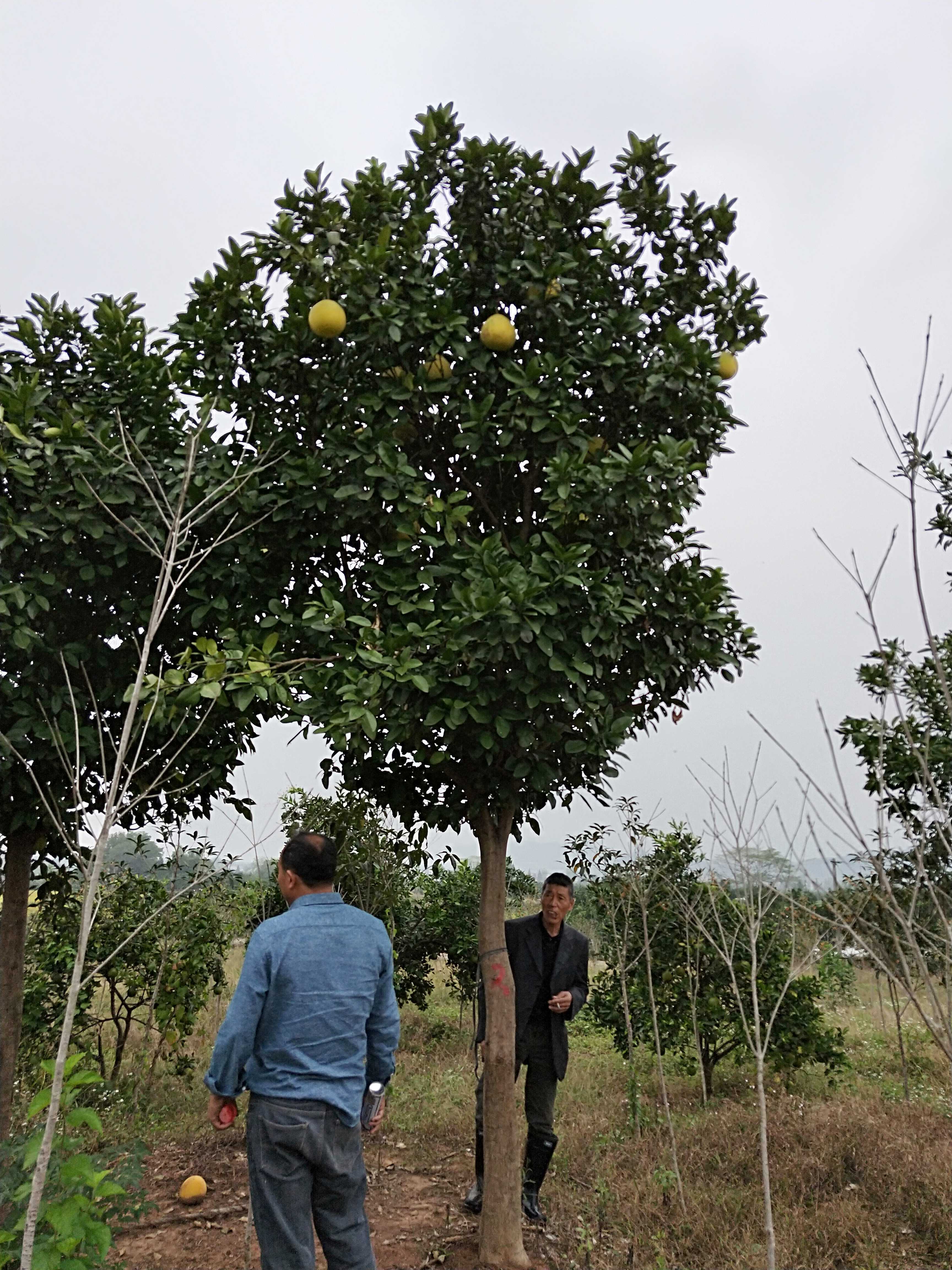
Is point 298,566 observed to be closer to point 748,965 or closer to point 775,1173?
point 775,1173

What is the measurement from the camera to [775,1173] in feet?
15.6

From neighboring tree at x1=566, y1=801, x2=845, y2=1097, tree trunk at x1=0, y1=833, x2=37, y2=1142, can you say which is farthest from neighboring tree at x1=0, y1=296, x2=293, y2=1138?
neighboring tree at x1=566, y1=801, x2=845, y2=1097

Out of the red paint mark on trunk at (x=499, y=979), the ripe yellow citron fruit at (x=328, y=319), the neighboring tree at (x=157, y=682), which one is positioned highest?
the ripe yellow citron fruit at (x=328, y=319)

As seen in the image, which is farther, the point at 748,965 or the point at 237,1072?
the point at 748,965

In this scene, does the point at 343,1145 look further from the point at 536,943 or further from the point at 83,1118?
the point at 536,943

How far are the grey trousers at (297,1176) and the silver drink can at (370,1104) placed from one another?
0.14 m

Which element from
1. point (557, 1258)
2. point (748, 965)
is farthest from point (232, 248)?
point (748, 965)

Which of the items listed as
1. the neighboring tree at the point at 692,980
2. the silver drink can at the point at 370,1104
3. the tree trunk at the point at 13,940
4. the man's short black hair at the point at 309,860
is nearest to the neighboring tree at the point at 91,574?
the tree trunk at the point at 13,940

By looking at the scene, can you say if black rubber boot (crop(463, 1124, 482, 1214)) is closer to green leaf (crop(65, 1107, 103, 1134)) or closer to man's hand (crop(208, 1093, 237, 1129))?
man's hand (crop(208, 1093, 237, 1129))

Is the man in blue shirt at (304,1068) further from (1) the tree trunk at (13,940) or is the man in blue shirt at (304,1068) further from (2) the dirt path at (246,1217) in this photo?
(1) the tree trunk at (13,940)

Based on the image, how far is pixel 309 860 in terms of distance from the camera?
3.02 metres

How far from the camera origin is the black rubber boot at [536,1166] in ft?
15.0

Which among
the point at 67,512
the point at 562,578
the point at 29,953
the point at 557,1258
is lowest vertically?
the point at 557,1258

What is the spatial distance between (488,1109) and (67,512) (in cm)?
297
